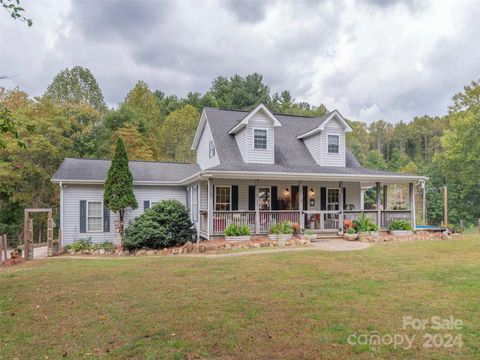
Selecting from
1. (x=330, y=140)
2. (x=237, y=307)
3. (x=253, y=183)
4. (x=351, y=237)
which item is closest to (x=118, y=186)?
(x=253, y=183)

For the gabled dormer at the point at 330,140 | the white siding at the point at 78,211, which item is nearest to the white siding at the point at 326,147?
the gabled dormer at the point at 330,140

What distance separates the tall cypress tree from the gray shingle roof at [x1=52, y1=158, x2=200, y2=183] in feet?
4.38

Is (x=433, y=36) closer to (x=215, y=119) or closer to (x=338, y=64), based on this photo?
(x=338, y=64)

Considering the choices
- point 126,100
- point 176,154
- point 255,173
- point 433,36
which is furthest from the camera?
point 126,100

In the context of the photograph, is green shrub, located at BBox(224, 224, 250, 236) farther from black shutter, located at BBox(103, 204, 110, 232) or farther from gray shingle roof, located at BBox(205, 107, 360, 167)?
black shutter, located at BBox(103, 204, 110, 232)

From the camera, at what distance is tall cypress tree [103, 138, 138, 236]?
50.8 ft

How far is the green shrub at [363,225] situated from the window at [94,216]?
12.1 m

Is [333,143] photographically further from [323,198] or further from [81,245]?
[81,245]

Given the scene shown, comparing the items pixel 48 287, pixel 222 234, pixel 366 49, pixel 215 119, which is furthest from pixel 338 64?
pixel 48 287

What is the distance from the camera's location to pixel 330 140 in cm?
1825

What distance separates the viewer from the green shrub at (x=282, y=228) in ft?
46.3

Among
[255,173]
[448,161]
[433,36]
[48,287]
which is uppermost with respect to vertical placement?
[433,36]

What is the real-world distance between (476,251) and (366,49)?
14.9 meters

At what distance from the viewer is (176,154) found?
100 feet
